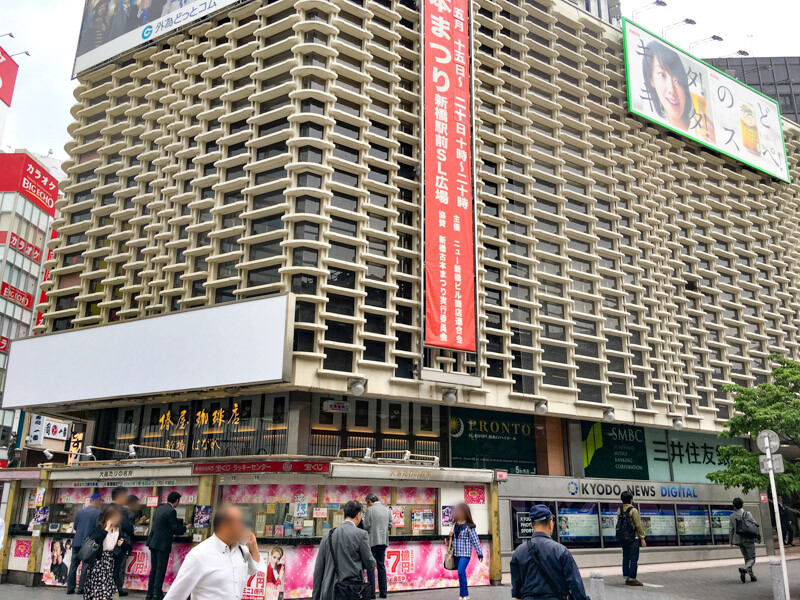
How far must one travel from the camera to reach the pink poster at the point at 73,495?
18.9 metres

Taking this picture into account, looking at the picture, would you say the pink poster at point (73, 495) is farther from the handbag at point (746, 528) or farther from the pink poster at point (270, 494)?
the handbag at point (746, 528)

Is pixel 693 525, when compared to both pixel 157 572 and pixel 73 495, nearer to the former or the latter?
pixel 157 572

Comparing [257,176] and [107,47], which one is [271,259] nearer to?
[257,176]

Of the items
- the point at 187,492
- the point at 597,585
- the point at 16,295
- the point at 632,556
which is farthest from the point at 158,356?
the point at 16,295

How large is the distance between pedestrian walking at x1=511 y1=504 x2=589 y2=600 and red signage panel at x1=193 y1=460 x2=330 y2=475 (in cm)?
947

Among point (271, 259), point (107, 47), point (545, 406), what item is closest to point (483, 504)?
point (545, 406)

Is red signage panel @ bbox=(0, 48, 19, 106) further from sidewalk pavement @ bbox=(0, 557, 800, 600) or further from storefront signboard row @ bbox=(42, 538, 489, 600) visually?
sidewalk pavement @ bbox=(0, 557, 800, 600)

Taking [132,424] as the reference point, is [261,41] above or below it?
above

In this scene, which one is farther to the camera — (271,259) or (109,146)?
(109,146)

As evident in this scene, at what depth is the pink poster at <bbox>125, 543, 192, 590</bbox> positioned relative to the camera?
52.0 feet

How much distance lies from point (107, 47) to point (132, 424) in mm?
16938

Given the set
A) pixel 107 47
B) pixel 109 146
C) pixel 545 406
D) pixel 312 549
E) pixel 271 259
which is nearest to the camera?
pixel 312 549

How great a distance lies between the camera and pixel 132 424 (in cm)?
2708

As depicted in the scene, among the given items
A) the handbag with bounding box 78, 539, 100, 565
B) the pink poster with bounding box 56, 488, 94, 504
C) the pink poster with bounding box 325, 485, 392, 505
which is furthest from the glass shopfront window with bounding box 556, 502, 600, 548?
the handbag with bounding box 78, 539, 100, 565
